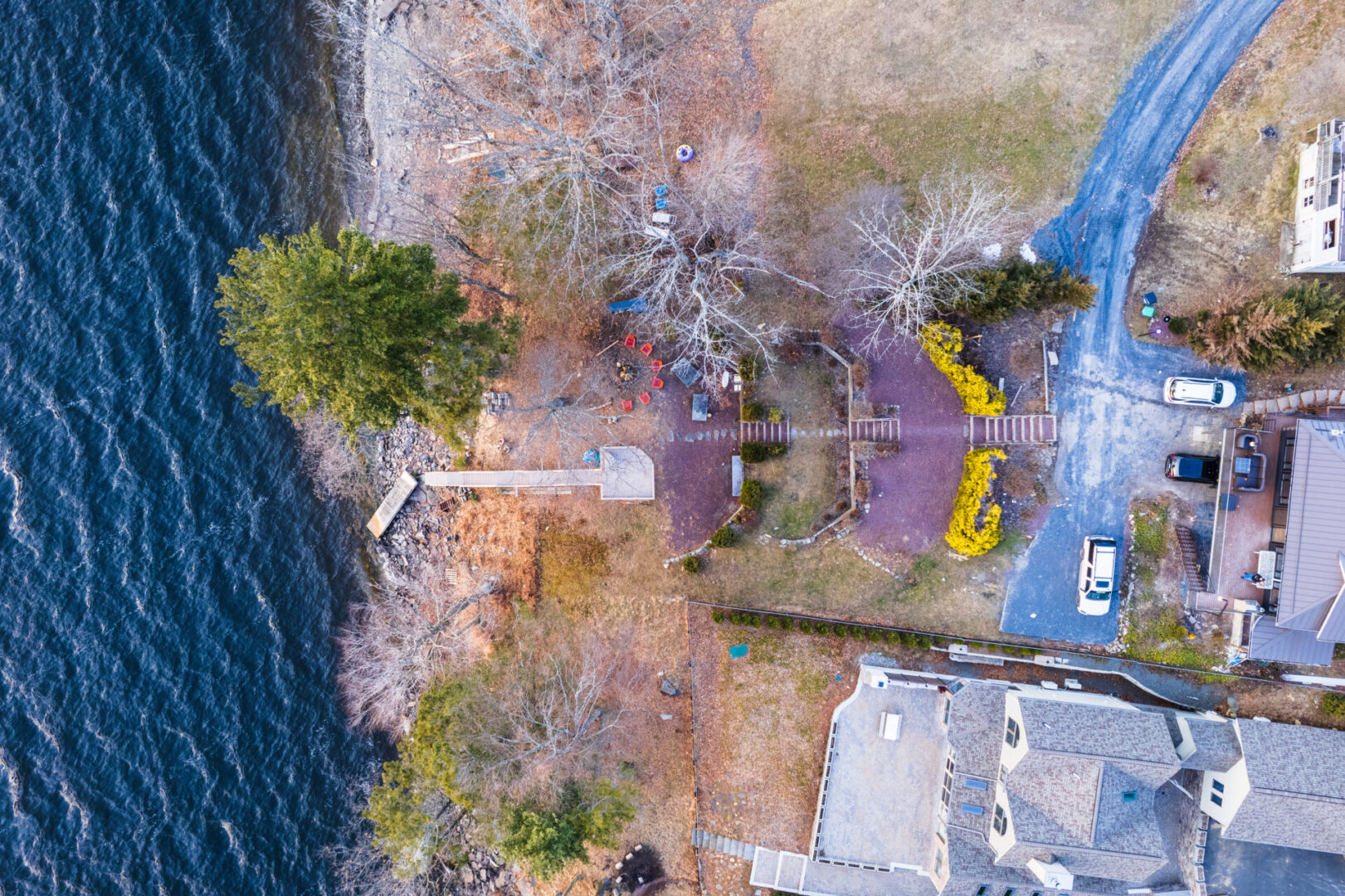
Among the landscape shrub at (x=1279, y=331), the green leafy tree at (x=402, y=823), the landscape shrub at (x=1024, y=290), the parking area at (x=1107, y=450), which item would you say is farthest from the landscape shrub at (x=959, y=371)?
the green leafy tree at (x=402, y=823)

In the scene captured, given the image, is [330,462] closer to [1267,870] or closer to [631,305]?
[631,305]

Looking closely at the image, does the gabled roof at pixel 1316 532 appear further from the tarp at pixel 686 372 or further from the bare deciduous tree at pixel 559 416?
the bare deciduous tree at pixel 559 416

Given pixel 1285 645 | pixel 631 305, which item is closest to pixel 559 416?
pixel 631 305

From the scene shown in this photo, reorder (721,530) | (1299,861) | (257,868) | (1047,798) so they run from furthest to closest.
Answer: (257,868) → (721,530) → (1299,861) → (1047,798)

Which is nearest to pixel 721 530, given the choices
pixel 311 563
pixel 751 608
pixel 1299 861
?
pixel 751 608

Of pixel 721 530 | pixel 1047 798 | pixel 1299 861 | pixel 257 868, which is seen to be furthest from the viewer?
pixel 257 868

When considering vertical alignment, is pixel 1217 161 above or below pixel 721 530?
above

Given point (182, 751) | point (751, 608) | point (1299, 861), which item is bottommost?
point (182, 751)

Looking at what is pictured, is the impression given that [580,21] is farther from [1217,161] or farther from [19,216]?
[19,216]

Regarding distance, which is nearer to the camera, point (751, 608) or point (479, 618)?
point (751, 608)
